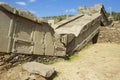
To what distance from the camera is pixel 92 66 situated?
6.71 metres

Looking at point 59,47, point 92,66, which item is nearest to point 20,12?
point 59,47

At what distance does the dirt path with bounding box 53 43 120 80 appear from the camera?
5.86 metres

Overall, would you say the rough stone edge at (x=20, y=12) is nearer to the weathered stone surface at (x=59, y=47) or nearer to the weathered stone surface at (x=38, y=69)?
the weathered stone surface at (x=59, y=47)

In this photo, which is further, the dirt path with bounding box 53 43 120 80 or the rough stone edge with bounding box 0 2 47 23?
the dirt path with bounding box 53 43 120 80

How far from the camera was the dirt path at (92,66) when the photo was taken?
19.2 feet

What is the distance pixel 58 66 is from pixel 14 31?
192cm

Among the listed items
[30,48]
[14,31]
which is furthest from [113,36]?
[14,31]

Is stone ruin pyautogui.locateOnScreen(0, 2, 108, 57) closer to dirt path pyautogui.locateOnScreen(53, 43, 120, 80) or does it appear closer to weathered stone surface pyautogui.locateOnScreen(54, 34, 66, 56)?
weathered stone surface pyautogui.locateOnScreen(54, 34, 66, 56)

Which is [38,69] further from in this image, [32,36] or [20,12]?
[20,12]

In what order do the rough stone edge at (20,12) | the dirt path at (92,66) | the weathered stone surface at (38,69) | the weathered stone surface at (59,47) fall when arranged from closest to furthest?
1. the weathered stone surface at (38,69)
2. the rough stone edge at (20,12)
3. the dirt path at (92,66)
4. the weathered stone surface at (59,47)

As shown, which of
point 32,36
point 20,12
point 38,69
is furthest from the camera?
point 32,36

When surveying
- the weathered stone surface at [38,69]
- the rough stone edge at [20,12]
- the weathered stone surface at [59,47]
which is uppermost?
the rough stone edge at [20,12]

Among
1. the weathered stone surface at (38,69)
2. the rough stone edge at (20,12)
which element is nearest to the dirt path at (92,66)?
the weathered stone surface at (38,69)

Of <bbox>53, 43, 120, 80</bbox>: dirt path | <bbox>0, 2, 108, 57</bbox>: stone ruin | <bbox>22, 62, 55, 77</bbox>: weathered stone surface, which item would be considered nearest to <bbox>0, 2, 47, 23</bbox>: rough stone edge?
<bbox>0, 2, 108, 57</bbox>: stone ruin
